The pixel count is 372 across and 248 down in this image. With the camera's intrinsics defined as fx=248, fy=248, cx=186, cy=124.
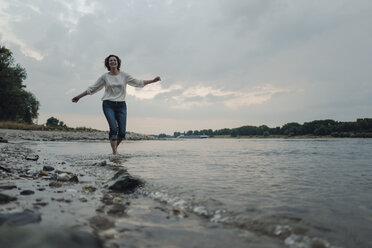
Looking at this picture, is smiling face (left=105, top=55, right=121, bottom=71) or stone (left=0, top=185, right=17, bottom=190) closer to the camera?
stone (left=0, top=185, right=17, bottom=190)

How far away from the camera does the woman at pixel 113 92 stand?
857 centimetres

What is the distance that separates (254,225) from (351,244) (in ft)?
2.33

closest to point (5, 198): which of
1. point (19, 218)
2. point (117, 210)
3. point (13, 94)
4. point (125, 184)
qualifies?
point (19, 218)

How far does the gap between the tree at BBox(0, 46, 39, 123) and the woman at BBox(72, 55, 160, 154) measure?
3262 centimetres

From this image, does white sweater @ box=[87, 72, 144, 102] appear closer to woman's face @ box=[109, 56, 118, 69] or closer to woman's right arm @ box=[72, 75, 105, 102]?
woman's right arm @ box=[72, 75, 105, 102]

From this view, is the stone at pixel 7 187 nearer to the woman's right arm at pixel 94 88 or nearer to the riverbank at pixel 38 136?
the woman's right arm at pixel 94 88

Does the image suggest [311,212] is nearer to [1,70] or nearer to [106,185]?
[106,185]

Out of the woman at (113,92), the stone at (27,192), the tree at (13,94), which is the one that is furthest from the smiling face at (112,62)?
the tree at (13,94)

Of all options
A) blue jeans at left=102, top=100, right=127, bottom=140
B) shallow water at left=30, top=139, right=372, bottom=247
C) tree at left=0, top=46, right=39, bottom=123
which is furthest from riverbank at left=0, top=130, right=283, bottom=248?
tree at left=0, top=46, right=39, bottom=123

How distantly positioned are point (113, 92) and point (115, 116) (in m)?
0.86

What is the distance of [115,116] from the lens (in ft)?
29.3

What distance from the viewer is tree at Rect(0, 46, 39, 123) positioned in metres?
34.1

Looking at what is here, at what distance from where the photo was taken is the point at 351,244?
5.88 feet

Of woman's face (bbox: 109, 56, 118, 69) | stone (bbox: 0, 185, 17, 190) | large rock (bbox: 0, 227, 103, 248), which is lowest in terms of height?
stone (bbox: 0, 185, 17, 190)
